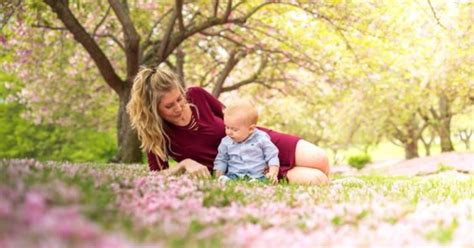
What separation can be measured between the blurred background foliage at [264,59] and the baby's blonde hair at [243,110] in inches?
105

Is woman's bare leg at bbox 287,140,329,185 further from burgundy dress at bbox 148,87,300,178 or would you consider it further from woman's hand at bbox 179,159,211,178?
woman's hand at bbox 179,159,211,178

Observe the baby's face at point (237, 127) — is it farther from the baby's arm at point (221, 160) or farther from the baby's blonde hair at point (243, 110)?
the baby's arm at point (221, 160)

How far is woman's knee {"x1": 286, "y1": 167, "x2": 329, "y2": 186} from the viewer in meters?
6.82

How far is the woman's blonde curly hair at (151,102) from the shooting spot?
22.4 ft

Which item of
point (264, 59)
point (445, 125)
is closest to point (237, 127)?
point (264, 59)

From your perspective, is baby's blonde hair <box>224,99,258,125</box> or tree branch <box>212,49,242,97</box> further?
tree branch <box>212,49,242,97</box>

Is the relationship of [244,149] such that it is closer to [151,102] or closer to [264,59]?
[151,102]

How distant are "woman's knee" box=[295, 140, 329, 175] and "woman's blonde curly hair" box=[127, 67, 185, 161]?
1657 mm

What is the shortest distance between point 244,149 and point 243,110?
1.64 feet

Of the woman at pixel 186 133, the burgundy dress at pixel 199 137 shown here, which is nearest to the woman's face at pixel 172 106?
the woman at pixel 186 133

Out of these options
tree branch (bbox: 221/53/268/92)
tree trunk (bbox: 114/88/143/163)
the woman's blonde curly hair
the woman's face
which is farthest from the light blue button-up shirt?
tree branch (bbox: 221/53/268/92)

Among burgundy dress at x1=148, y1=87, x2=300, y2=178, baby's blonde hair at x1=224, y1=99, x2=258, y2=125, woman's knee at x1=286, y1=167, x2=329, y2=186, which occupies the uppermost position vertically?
baby's blonde hair at x1=224, y1=99, x2=258, y2=125

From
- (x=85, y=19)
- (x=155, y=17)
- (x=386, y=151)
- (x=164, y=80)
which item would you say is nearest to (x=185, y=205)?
(x=164, y=80)

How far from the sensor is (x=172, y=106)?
694cm
